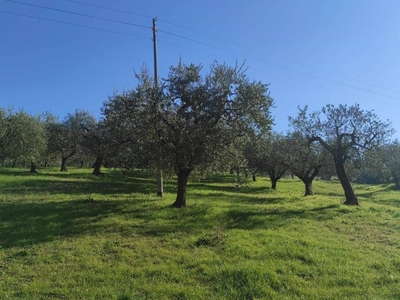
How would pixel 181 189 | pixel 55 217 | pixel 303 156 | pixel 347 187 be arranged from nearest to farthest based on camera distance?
pixel 55 217
pixel 181 189
pixel 347 187
pixel 303 156

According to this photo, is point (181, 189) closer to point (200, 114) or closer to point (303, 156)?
point (200, 114)

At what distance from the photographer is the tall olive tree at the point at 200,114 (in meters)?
16.5

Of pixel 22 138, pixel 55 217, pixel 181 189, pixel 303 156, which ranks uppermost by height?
pixel 22 138

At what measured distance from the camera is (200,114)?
1738 cm

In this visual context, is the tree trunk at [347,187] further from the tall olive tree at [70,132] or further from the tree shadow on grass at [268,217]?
the tall olive tree at [70,132]

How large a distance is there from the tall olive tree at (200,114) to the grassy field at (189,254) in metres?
3.18

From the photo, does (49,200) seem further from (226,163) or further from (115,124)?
(226,163)

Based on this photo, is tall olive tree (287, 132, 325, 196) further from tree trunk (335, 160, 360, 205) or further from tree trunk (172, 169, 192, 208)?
tree trunk (172, 169, 192, 208)

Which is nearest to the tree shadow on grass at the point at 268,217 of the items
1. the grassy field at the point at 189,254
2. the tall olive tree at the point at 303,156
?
the grassy field at the point at 189,254

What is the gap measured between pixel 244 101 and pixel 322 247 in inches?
353

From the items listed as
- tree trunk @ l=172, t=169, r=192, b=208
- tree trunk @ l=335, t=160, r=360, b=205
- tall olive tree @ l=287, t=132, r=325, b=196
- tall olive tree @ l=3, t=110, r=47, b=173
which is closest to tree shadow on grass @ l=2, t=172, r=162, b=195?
tree trunk @ l=172, t=169, r=192, b=208

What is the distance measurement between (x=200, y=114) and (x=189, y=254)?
9.15 m

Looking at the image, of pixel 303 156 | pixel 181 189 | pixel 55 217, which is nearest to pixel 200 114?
pixel 181 189

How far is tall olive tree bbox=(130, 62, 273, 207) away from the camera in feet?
54.3
